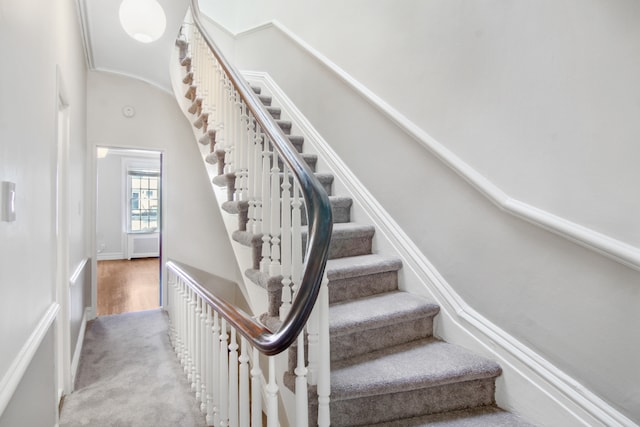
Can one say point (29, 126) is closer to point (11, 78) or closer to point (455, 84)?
point (11, 78)

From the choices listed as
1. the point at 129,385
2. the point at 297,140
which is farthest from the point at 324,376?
the point at 297,140

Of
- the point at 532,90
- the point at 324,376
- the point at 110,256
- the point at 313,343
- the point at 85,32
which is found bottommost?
the point at 110,256

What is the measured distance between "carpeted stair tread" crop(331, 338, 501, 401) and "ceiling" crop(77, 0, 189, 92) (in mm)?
3057

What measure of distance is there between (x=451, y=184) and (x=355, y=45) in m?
1.42

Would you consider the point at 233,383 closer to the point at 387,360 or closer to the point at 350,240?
the point at 387,360

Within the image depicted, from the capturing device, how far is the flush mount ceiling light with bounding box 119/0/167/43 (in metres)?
2.80

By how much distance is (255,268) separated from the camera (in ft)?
5.81

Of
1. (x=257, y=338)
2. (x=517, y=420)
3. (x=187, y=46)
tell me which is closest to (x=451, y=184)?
(x=517, y=420)

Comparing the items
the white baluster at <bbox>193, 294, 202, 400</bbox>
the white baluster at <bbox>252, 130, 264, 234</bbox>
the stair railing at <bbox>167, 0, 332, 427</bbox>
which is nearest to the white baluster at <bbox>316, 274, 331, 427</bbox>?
the stair railing at <bbox>167, 0, 332, 427</bbox>

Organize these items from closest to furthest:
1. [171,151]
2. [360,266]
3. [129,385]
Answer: [360,266] → [129,385] → [171,151]

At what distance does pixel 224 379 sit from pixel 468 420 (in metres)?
1.14

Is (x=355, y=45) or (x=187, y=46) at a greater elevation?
(x=187, y=46)

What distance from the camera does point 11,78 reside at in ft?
3.39

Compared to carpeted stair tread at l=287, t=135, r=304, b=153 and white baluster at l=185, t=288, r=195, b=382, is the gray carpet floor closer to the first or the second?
white baluster at l=185, t=288, r=195, b=382
